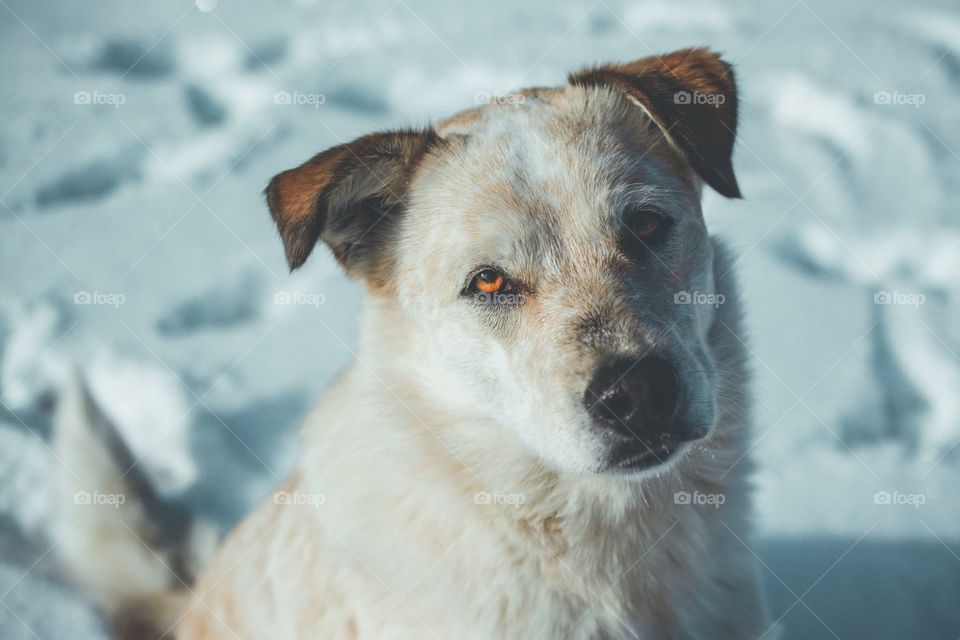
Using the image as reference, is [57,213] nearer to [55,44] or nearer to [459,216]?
[55,44]

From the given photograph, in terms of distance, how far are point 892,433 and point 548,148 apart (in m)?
2.26

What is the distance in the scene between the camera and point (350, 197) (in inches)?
94.9

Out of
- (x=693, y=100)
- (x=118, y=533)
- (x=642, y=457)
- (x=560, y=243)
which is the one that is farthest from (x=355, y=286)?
(x=642, y=457)

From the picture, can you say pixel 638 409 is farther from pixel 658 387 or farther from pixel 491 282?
pixel 491 282

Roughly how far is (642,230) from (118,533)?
7.68ft

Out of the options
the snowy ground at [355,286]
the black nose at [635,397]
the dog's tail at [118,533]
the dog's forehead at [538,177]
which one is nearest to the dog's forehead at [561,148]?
the dog's forehead at [538,177]

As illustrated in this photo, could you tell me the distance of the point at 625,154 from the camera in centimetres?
236

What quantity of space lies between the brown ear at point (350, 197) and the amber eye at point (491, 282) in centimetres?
42

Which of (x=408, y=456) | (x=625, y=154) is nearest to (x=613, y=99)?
(x=625, y=154)

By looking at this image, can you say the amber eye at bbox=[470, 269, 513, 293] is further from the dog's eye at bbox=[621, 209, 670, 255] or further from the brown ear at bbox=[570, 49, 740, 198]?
the brown ear at bbox=[570, 49, 740, 198]

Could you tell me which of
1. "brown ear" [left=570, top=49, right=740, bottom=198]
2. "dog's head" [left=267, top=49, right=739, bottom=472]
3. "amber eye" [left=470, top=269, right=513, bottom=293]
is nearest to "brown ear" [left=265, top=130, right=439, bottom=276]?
"dog's head" [left=267, top=49, right=739, bottom=472]

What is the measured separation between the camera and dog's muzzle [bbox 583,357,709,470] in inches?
75.5

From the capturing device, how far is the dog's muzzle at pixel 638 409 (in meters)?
1.92

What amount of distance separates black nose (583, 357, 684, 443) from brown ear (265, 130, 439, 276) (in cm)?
90
